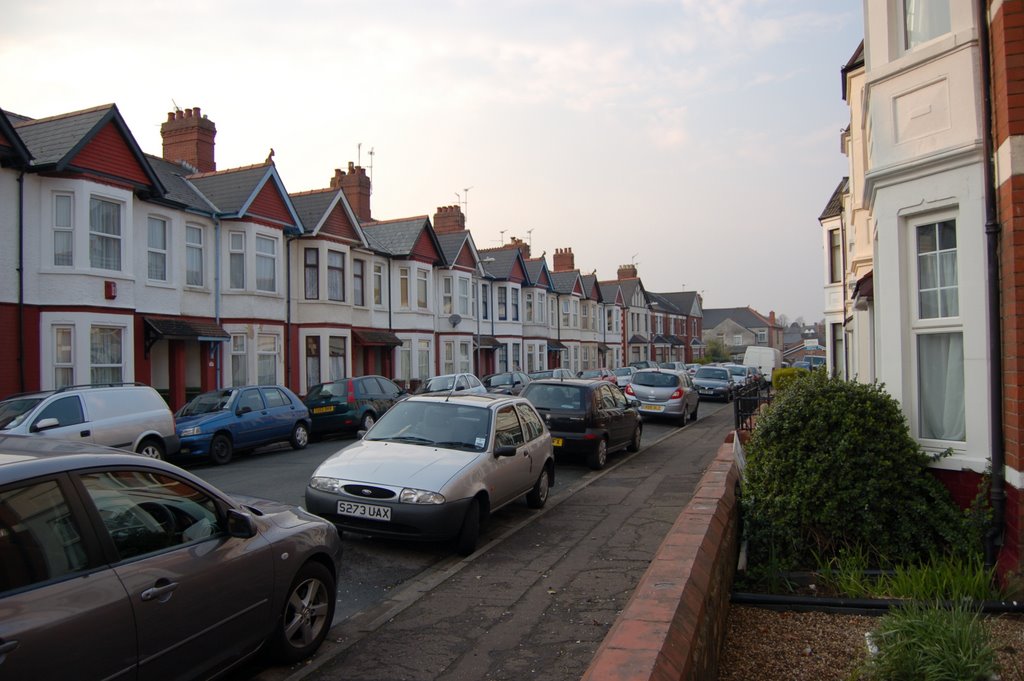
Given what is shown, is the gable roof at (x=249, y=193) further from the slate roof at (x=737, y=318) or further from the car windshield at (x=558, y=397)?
the slate roof at (x=737, y=318)

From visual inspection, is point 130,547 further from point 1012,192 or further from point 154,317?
point 154,317

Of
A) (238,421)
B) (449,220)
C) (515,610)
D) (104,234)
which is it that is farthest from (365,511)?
(449,220)

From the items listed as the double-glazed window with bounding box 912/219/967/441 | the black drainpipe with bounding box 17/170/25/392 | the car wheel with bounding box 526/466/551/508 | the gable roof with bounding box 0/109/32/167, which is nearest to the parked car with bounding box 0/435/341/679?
the car wheel with bounding box 526/466/551/508

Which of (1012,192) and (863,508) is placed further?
(863,508)

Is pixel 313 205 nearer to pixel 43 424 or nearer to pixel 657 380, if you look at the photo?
pixel 657 380

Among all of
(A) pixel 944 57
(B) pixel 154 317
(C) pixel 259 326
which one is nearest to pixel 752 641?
(A) pixel 944 57

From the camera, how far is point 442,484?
292 inches

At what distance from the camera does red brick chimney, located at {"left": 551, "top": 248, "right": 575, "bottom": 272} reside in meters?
58.3

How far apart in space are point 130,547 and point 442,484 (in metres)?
3.84

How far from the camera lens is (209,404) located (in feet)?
52.5

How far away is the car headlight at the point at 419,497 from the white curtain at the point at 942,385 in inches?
175

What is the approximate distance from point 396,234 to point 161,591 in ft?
98.0

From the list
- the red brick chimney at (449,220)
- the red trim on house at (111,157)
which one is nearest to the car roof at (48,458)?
the red trim on house at (111,157)

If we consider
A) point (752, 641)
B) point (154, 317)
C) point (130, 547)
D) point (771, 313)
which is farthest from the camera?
point (771, 313)
